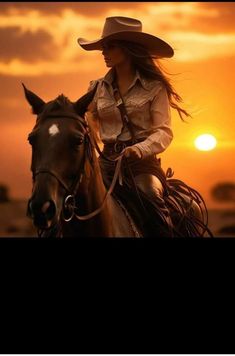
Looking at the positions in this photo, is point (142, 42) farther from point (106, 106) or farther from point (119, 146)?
point (119, 146)

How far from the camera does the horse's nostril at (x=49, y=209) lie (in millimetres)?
5398

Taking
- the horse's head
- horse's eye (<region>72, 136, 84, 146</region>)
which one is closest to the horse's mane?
the horse's head

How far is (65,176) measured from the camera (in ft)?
18.3

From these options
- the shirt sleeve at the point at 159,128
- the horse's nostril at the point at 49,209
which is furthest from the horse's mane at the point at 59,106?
the shirt sleeve at the point at 159,128

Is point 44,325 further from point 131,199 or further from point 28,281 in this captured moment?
point 131,199

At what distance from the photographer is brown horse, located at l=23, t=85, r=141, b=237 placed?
5.46 metres

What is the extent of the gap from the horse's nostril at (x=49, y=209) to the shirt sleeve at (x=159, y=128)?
1066mm

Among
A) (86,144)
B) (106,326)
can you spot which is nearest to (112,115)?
(86,144)

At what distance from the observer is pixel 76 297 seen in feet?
20.6

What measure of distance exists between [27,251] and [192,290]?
104cm

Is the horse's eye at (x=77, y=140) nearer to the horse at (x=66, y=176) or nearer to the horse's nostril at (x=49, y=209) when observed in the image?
the horse at (x=66, y=176)

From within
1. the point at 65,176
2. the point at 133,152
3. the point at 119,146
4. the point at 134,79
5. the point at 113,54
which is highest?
the point at 113,54

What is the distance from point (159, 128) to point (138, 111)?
0.18 meters

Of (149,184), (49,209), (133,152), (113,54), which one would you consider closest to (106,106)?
(113,54)
